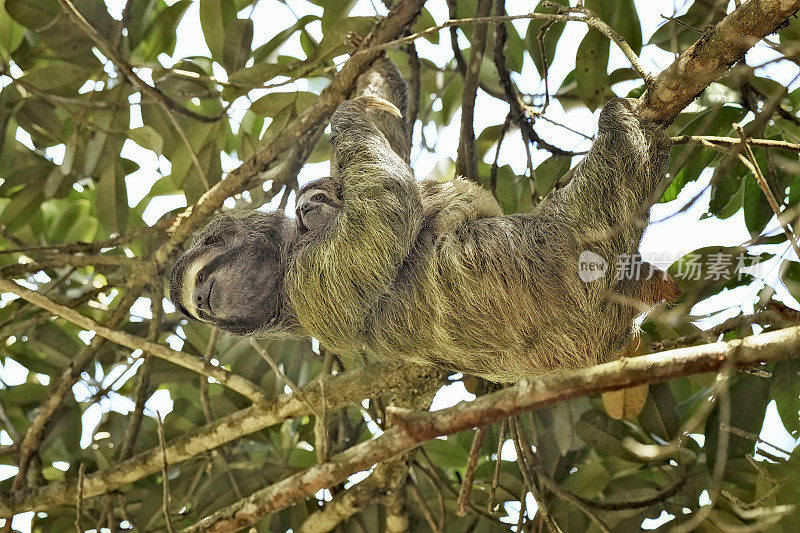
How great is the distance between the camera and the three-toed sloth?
3666mm

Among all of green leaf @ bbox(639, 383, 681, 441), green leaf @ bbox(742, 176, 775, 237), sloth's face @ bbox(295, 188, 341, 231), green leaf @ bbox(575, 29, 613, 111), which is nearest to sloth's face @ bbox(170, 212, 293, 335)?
sloth's face @ bbox(295, 188, 341, 231)

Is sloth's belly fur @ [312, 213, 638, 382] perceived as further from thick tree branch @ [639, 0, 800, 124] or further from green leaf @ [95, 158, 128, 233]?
green leaf @ [95, 158, 128, 233]

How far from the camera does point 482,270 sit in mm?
3834

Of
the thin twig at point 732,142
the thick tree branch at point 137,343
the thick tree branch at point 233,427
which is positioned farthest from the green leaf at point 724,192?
the thick tree branch at point 137,343

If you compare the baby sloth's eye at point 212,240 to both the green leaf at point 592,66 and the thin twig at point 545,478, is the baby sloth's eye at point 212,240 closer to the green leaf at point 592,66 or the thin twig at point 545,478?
the thin twig at point 545,478

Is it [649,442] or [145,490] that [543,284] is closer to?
[649,442]

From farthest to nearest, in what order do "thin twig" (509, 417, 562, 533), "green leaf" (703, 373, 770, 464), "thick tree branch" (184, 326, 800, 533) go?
"green leaf" (703, 373, 770, 464) → "thin twig" (509, 417, 562, 533) → "thick tree branch" (184, 326, 800, 533)

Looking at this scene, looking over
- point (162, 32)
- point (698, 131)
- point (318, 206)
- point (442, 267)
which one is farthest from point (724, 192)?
point (162, 32)

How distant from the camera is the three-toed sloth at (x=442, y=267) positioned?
12.0 ft

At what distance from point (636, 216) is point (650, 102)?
0.55 m

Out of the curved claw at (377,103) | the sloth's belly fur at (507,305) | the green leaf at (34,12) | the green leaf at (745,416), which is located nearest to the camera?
the sloth's belly fur at (507,305)

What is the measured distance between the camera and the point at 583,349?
3805 mm

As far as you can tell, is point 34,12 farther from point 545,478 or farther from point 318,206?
point 545,478

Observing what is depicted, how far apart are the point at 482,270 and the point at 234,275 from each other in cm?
150
